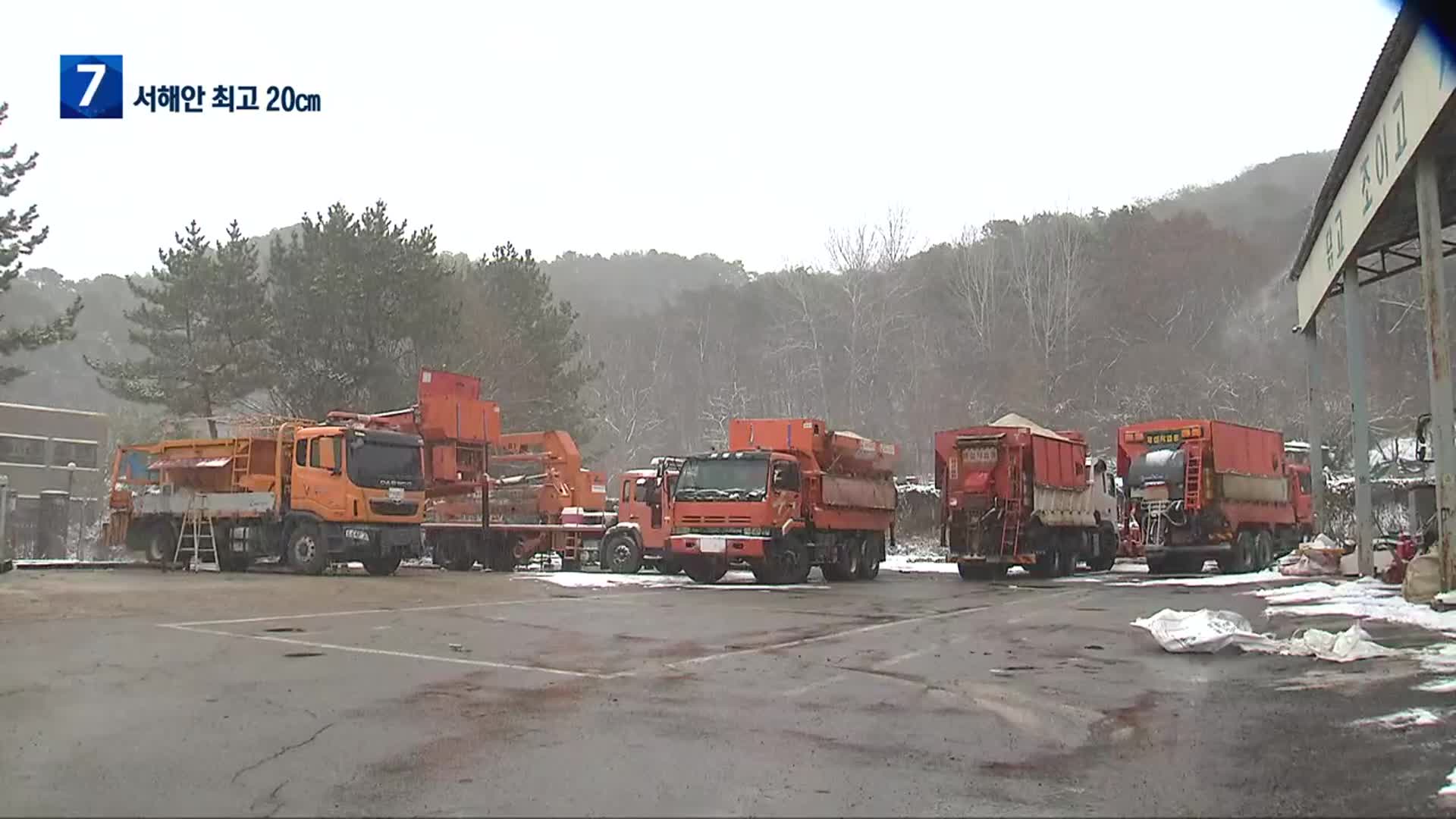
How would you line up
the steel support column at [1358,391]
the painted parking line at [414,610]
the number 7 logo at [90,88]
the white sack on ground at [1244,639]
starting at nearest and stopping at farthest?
the white sack on ground at [1244,639]
the painted parking line at [414,610]
the number 7 logo at [90,88]
the steel support column at [1358,391]

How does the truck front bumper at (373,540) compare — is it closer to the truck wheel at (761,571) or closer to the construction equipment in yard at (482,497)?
the construction equipment in yard at (482,497)

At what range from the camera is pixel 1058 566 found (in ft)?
85.0

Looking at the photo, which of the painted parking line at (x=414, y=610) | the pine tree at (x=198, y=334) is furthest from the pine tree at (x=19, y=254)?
the painted parking line at (x=414, y=610)

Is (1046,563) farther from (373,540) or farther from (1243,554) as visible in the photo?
(373,540)

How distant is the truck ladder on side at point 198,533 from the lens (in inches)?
912

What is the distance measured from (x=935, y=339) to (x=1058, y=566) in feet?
144

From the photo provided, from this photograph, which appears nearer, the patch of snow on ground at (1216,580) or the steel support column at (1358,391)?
the steel support column at (1358,391)

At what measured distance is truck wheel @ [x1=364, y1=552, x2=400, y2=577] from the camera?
2281 centimetres

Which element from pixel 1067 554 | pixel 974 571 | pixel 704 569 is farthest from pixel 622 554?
pixel 1067 554

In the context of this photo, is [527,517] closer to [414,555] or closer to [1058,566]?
[414,555]

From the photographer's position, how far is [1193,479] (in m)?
25.0

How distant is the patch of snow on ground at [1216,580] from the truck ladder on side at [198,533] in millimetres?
17277

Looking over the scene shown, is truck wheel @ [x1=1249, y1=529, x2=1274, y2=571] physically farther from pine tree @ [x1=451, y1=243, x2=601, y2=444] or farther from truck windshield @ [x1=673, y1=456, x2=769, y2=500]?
pine tree @ [x1=451, y1=243, x2=601, y2=444]

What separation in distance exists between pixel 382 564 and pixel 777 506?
793 centimetres
